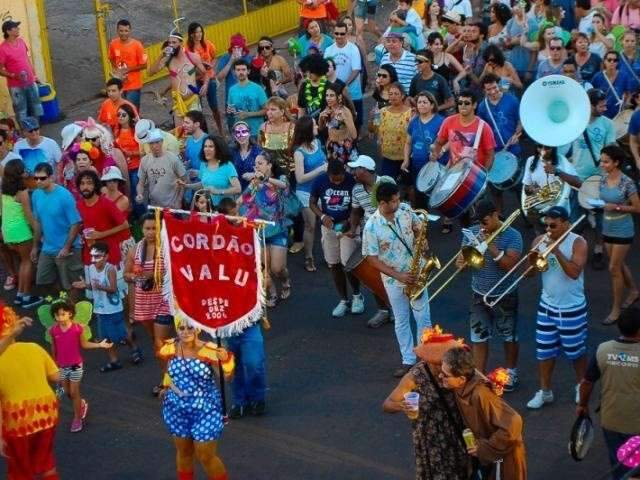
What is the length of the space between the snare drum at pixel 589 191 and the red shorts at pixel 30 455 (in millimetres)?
5218

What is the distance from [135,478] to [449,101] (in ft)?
21.1

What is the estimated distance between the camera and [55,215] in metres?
12.6

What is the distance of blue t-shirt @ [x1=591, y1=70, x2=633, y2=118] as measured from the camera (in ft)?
47.1

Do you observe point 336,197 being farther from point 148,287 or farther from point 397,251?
point 148,287

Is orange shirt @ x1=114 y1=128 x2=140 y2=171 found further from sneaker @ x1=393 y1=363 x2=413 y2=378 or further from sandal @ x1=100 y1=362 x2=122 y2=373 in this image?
sneaker @ x1=393 y1=363 x2=413 y2=378

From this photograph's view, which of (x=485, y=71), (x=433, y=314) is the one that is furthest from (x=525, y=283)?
(x=485, y=71)

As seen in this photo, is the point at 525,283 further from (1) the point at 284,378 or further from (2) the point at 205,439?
(2) the point at 205,439

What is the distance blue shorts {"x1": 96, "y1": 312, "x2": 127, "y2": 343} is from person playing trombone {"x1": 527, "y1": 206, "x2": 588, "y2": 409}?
148 inches

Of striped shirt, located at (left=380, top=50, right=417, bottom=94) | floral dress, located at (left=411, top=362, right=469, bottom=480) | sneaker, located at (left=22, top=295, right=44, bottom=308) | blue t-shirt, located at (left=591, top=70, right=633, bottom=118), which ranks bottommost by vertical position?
sneaker, located at (left=22, top=295, right=44, bottom=308)

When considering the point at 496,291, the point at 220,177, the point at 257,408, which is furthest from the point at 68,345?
the point at 496,291

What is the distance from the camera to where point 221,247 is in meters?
10.2

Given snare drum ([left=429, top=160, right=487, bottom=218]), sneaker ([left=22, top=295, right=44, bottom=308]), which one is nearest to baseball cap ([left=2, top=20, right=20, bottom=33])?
sneaker ([left=22, top=295, right=44, bottom=308])

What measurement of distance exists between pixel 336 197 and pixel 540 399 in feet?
9.58

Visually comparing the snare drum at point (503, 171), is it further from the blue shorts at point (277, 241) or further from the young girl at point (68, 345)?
the young girl at point (68, 345)
